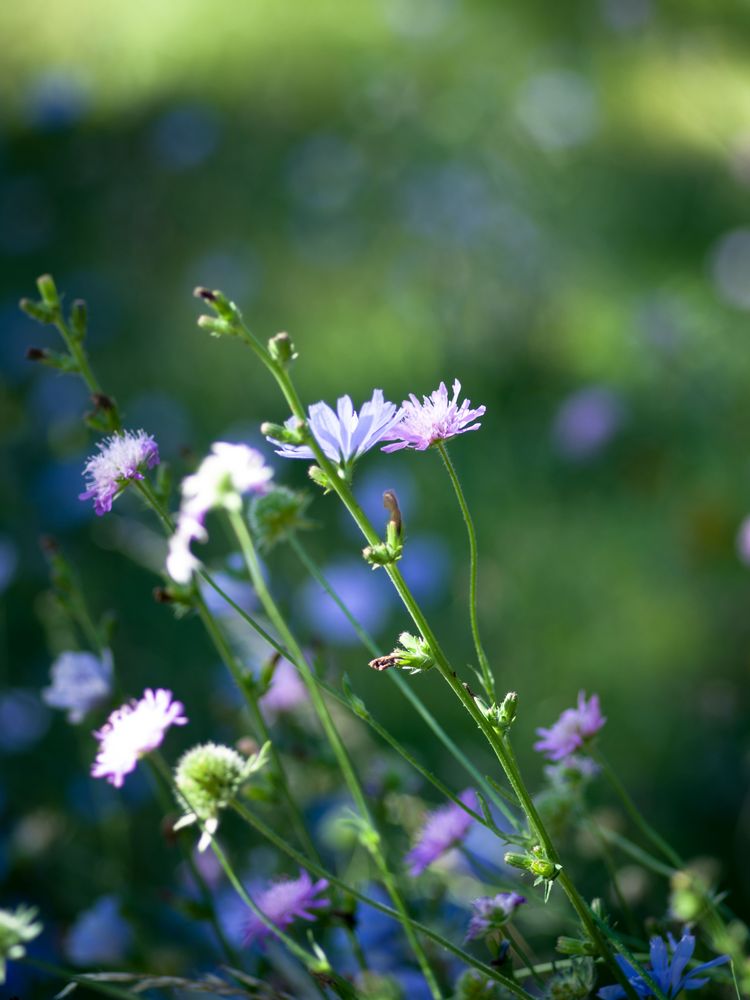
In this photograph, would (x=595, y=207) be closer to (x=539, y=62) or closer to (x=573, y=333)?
(x=573, y=333)

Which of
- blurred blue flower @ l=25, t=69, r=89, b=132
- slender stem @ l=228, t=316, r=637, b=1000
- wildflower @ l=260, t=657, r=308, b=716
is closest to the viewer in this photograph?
slender stem @ l=228, t=316, r=637, b=1000

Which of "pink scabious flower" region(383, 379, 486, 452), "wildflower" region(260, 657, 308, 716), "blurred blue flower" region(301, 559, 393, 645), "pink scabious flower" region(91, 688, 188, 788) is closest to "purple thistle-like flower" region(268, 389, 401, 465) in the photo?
"pink scabious flower" region(383, 379, 486, 452)

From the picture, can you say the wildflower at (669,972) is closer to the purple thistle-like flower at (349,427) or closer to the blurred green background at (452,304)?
the purple thistle-like flower at (349,427)

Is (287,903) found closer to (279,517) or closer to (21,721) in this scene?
(279,517)

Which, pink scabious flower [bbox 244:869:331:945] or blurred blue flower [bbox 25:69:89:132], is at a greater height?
blurred blue flower [bbox 25:69:89:132]

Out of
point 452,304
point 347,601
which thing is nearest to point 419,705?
point 347,601

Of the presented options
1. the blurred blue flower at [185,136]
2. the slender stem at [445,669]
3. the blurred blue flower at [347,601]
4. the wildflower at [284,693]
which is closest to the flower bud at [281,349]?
the slender stem at [445,669]

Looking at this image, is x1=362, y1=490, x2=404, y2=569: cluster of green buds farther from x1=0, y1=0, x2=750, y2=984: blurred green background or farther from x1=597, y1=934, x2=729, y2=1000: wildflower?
x1=0, y1=0, x2=750, y2=984: blurred green background

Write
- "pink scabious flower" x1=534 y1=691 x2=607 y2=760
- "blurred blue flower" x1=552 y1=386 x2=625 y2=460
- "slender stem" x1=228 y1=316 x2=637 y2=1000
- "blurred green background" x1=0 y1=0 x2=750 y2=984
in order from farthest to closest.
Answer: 1. "blurred blue flower" x1=552 y1=386 x2=625 y2=460
2. "blurred green background" x1=0 y1=0 x2=750 y2=984
3. "pink scabious flower" x1=534 y1=691 x2=607 y2=760
4. "slender stem" x1=228 y1=316 x2=637 y2=1000
